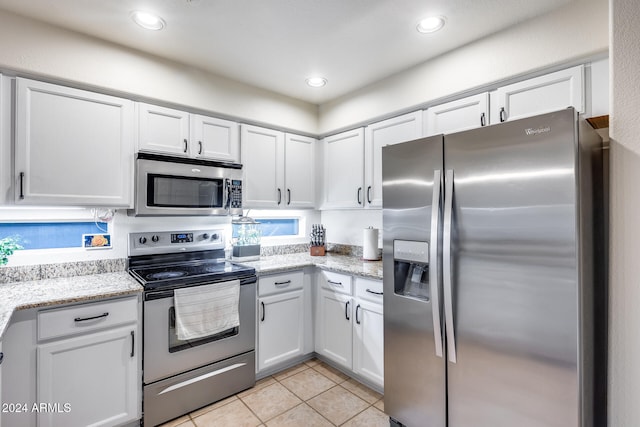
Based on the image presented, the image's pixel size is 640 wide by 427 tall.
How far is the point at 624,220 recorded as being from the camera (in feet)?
4.46

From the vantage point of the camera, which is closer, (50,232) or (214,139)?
(50,232)

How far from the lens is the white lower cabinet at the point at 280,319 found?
8.24 ft

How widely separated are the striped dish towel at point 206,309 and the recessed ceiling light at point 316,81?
1.77 metres

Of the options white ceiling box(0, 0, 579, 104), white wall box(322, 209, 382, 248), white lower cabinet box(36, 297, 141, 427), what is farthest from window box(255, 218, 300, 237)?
white lower cabinet box(36, 297, 141, 427)

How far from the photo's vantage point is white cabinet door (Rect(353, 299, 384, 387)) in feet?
7.41

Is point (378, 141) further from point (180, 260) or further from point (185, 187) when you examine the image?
point (180, 260)

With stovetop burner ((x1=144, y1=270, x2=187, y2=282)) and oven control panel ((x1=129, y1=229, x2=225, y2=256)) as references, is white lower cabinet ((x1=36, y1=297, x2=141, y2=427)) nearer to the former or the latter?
stovetop burner ((x1=144, y1=270, x2=187, y2=282))

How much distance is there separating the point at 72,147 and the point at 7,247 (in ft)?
2.35

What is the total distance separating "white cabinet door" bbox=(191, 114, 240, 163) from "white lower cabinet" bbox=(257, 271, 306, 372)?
1.08 m

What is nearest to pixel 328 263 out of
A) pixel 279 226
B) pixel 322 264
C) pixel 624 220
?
pixel 322 264

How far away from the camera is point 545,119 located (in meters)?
1.31

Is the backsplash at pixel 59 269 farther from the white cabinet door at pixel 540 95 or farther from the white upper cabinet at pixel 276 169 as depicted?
the white cabinet door at pixel 540 95

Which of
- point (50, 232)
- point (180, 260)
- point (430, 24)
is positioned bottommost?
point (180, 260)

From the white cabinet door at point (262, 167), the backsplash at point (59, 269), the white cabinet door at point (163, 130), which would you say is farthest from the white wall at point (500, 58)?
the backsplash at point (59, 269)
